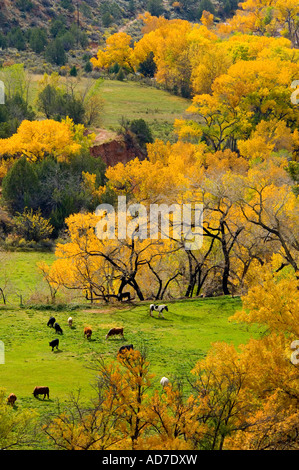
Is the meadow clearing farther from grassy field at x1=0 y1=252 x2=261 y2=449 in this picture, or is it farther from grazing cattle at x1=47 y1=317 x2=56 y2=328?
grazing cattle at x1=47 y1=317 x2=56 y2=328

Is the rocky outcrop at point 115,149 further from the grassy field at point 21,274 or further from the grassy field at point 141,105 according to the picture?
the grassy field at point 21,274

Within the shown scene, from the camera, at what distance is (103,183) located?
7219cm

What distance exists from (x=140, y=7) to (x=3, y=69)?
269 feet

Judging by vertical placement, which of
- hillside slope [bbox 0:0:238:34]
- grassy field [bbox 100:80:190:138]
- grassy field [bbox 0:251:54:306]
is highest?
hillside slope [bbox 0:0:238:34]

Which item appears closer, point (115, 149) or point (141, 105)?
point (115, 149)

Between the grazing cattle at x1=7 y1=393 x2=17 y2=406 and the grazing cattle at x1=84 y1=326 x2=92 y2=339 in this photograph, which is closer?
the grazing cattle at x1=7 y1=393 x2=17 y2=406

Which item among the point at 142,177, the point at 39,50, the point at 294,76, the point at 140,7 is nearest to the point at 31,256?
the point at 142,177

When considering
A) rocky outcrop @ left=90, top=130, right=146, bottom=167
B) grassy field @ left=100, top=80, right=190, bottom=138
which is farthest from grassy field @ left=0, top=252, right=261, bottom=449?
grassy field @ left=100, top=80, right=190, bottom=138

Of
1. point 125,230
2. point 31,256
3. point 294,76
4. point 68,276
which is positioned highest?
point 294,76

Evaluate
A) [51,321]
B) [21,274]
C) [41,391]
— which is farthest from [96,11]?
[41,391]

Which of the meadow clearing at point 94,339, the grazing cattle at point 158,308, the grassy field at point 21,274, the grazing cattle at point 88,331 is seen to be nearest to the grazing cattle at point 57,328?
the meadow clearing at point 94,339

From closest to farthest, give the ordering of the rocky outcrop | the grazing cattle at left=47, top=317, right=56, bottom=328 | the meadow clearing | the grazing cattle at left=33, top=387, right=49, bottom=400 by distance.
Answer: the grazing cattle at left=33, top=387, right=49, bottom=400, the meadow clearing, the grazing cattle at left=47, top=317, right=56, bottom=328, the rocky outcrop

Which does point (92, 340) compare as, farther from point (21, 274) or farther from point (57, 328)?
point (21, 274)

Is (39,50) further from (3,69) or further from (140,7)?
(140,7)
